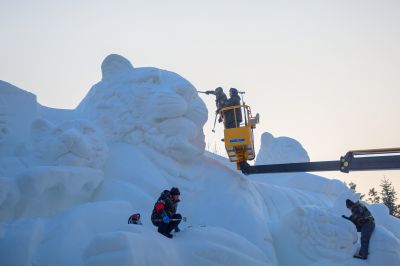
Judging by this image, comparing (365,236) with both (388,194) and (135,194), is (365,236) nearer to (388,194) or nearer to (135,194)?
(135,194)

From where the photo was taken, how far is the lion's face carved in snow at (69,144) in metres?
8.15

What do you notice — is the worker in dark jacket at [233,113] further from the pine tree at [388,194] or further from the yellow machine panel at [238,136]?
the pine tree at [388,194]

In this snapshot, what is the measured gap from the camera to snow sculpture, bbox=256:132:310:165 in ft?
50.0

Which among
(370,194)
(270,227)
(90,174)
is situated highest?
(90,174)

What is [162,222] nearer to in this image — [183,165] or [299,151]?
[183,165]

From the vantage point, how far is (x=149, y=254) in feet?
19.2

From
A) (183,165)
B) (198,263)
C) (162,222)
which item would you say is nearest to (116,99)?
(183,165)

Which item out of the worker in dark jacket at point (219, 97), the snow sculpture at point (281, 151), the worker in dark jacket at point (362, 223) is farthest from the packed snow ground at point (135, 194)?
the snow sculpture at point (281, 151)

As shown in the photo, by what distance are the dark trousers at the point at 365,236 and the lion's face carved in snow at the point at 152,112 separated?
11.6 feet

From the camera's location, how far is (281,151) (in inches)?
605

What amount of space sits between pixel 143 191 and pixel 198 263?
8.25 feet

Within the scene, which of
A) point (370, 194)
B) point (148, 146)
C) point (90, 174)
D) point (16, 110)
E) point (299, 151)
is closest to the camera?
point (90, 174)

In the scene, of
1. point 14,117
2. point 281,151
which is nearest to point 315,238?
point 14,117

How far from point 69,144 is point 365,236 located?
5370 millimetres
